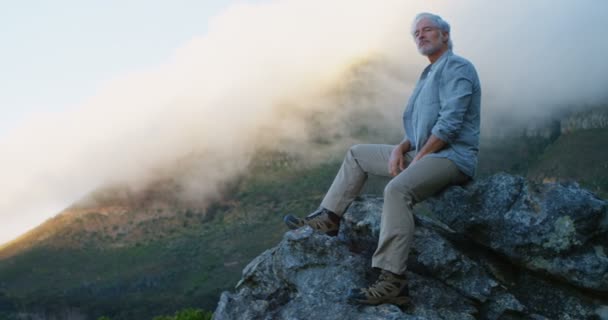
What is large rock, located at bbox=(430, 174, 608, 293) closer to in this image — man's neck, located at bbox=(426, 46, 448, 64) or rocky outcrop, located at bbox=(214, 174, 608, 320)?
rocky outcrop, located at bbox=(214, 174, 608, 320)

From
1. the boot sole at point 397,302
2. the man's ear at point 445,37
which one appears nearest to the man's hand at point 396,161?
the man's ear at point 445,37

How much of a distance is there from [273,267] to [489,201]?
3.46 meters

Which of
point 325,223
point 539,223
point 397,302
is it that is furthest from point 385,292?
point 539,223

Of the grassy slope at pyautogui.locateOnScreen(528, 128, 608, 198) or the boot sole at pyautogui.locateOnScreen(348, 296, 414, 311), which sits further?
the grassy slope at pyautogui.locateOnScreen(528, 128, 608, 198)

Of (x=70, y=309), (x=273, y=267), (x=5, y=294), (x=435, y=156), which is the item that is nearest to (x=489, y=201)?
(x=435, y=156)

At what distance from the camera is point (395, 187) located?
811 cm

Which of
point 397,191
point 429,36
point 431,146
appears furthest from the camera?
point 429,36

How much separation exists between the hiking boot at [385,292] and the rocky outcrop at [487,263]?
0.56 ft

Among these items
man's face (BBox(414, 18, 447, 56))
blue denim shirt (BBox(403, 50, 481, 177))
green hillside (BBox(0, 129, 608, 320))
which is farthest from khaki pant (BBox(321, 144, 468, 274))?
green hillside (BBox(0, 129, 608, 320))

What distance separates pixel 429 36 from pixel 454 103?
1.12m

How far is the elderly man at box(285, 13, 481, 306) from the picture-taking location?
7.94 m

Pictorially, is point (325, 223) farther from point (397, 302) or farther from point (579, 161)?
point (579, 161)

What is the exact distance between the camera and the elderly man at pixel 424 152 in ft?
26.1

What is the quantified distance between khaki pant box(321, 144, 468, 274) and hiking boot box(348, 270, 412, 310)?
0.12 m
